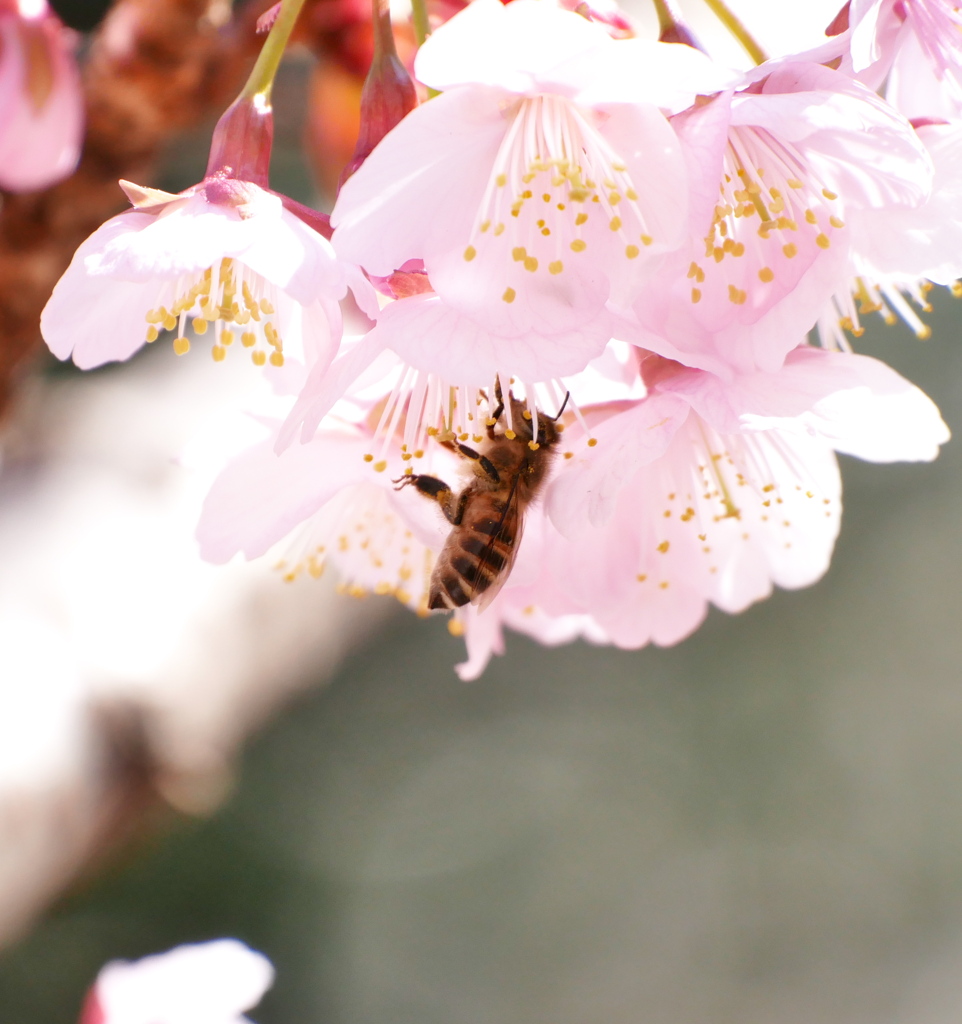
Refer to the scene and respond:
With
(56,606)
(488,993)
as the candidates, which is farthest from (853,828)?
(56,606)

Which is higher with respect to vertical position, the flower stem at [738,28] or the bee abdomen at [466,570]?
the flower stem at [738,28]

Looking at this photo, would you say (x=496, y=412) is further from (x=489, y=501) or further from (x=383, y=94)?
(x=383, y=94)

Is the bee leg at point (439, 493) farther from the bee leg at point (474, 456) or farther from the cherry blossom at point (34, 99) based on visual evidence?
the cherry blossom at point (34, 99)

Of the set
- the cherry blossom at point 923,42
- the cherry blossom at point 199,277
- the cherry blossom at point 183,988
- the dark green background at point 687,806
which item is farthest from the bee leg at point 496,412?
the dark green background at point 687,806

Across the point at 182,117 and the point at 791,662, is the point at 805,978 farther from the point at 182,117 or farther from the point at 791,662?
the point at 182,117

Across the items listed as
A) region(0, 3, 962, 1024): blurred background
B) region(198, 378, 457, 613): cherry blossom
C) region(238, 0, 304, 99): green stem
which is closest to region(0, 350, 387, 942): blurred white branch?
region(198, 378, 457, 613): cherry blossom

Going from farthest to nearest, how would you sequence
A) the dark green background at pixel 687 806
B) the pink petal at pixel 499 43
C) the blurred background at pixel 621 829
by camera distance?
the dark green background at pixel 687 806, the blurred background at pixel 621 829, the pink petal at pixel 499 43

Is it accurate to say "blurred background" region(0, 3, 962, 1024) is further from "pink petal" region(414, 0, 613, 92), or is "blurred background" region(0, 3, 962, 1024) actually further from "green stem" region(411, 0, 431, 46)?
"pink petal" region(414, 0, 613, 92)
